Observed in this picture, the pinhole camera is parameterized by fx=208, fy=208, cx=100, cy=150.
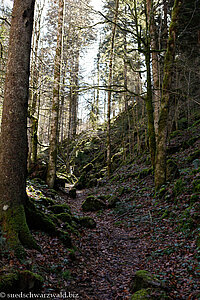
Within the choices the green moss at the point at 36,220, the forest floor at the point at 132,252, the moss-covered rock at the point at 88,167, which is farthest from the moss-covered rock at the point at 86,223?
the moss-covered rock at the point at 88,167

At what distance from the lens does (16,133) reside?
167 inches

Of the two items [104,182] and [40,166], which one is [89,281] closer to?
[40,166]

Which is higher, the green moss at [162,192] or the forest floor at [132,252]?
the green moss at [162,192]

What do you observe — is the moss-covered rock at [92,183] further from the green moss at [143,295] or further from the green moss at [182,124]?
the green moss at [143,295]

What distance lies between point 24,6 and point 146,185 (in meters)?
8.42

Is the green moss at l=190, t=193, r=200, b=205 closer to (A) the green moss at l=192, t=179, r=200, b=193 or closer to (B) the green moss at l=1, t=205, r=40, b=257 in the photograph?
(A) the green moss at l=192, t=179, r=200, b=193

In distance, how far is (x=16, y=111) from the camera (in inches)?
168

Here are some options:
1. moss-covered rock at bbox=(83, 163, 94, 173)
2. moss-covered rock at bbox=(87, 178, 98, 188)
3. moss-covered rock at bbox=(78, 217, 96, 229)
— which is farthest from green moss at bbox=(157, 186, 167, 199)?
moss-covered rock at bbox=(83, 163, 94, 173)

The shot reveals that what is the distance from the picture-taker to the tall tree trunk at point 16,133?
13.0 feet

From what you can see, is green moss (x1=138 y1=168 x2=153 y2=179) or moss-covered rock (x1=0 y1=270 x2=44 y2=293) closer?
moss-covered rock (x1=0 y1=270 x2=44 y2=293)

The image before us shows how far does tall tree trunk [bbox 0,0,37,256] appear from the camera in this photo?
3975 mm

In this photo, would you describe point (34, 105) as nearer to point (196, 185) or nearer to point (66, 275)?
point (196, 185)

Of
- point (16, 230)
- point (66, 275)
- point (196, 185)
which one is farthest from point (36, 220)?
point (196, 185)

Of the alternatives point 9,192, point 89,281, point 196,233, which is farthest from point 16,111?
point 196,233
